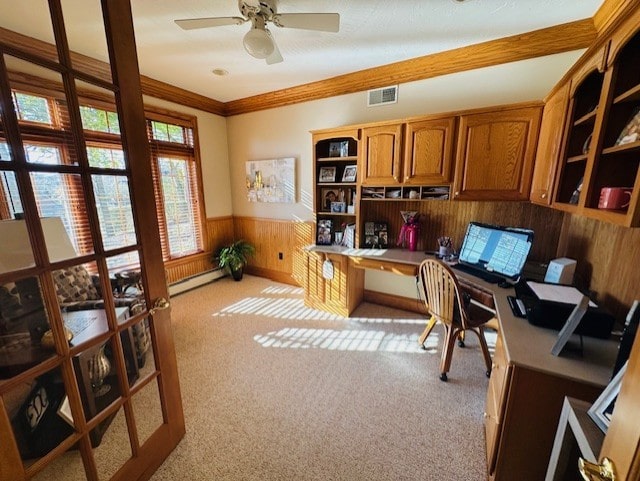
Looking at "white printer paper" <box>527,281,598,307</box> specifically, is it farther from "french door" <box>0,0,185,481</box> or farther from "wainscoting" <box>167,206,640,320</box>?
"french door" <box>0,0,185,481</box>

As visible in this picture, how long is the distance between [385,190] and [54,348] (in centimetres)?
265

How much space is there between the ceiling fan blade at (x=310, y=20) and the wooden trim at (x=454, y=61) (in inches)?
50.9

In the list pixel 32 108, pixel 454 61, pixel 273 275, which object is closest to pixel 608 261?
pixel 454 61

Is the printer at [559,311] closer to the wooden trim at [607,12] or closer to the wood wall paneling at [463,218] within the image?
the wood wall paneling at [463,218]

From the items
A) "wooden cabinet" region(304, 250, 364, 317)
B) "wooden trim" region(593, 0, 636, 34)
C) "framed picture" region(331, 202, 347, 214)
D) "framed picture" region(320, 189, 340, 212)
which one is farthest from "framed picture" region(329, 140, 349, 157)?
"wooden trim" region(593, 0, 636, 34)

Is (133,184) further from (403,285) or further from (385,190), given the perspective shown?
(403,285)

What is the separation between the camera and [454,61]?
96.7 inches

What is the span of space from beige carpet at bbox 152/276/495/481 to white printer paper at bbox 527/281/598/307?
2.95 feet

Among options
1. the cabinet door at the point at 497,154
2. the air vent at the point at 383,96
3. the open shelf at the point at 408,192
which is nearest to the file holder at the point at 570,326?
the cabinet door at the point at 497,154

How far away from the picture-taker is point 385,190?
2.77 metres

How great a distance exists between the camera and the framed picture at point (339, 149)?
2.98m

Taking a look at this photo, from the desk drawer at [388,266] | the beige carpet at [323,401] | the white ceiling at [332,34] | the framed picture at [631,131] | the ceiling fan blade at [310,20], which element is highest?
the white ceiling at [332,34]

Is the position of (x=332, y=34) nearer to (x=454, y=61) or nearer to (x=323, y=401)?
(x=454, y=61)

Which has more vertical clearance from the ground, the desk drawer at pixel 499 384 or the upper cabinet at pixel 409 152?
the upper cabinet at pixel 409 152
